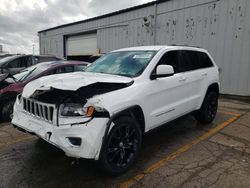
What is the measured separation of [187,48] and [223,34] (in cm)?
516

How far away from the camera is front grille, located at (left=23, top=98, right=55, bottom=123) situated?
2.84 m

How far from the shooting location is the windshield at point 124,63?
3.63 metres

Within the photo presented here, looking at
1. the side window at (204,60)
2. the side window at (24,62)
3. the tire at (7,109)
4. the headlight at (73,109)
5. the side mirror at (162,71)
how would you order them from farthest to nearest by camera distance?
the side window at (24,62) → the tire at (7,109) → the side window at (204,60) → the side mirror at (162,71) → the headlight at (73,109)

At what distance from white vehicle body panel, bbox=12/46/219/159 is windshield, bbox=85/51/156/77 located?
15cm

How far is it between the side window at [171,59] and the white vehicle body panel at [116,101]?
87 mm

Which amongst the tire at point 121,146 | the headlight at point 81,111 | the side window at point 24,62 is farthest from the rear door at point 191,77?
the side window at point 24,62

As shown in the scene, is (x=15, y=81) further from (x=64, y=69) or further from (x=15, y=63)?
(x=15, y=63)

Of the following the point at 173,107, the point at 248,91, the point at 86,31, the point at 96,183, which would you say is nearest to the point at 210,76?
the point at 173,107

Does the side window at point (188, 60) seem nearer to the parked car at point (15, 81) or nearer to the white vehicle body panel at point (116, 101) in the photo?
the white vehicle body panel at point (116, 101)

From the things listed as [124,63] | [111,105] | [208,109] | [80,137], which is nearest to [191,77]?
[208,109]

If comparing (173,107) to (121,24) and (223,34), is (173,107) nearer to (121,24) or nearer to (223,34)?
(223,34)

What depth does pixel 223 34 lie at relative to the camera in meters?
8.88

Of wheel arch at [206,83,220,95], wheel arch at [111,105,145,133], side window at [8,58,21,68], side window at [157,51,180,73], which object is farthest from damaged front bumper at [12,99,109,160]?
side window at [8,58,21,68]

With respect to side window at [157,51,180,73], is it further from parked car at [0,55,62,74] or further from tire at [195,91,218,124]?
parked car at [0,55,62,74]
